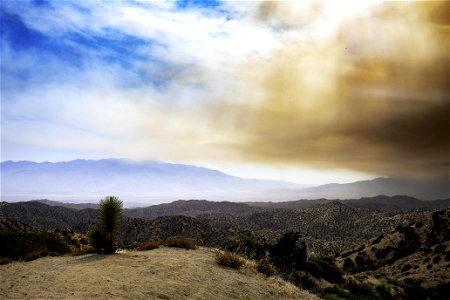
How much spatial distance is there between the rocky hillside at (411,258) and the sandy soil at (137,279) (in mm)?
35407

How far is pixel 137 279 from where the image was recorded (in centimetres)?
1316

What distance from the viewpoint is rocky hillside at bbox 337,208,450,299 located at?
165 feet

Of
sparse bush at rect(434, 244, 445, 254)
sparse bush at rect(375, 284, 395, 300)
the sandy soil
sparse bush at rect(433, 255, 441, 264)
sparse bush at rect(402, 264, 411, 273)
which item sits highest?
the sandy soil

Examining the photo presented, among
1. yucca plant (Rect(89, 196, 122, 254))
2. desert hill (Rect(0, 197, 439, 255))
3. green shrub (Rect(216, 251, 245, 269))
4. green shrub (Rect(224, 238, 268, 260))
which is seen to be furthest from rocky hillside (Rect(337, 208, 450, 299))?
yucca plant (Rect(89, 196, 122, 254))

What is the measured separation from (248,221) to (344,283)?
9038cm

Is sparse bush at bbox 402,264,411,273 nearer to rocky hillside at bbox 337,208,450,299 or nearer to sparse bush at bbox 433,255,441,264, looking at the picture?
rocky hillside at bbox 337,208,450,299

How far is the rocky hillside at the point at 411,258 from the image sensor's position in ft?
165

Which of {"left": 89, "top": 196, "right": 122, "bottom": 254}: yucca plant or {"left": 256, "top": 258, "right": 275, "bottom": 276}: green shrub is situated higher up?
Result: {"left": 89, "top": 196, "right": 122, "bottom": 254}: yucca plant

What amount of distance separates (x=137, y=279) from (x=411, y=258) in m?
62.5

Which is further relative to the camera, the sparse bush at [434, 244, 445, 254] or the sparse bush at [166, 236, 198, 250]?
the sparse bush at [434, 244, 445, 254]

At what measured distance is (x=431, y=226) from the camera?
7438cm

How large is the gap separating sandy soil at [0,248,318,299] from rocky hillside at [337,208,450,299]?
116 ft

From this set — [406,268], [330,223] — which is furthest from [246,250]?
[330,223]

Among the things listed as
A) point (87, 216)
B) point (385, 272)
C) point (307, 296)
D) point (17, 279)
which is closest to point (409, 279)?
point (385, 272)
